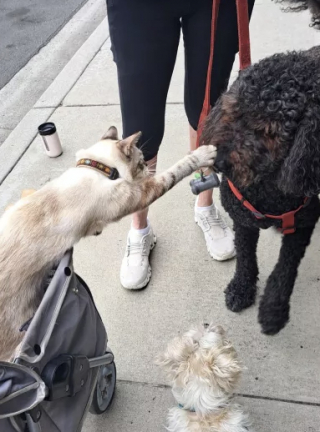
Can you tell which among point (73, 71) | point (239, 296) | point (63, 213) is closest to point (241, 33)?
point (63, 213)

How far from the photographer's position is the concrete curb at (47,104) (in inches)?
161

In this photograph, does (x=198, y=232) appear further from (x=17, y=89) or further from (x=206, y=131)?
(x=17, y=89)

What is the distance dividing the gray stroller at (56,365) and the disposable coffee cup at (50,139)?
7.79 feet

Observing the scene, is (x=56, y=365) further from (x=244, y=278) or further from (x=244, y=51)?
(x=244, y=51)

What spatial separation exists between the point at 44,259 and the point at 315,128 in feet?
3.61

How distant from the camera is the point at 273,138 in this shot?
1800mm

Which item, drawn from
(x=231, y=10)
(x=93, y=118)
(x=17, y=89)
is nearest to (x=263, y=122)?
(x=231, y=10)

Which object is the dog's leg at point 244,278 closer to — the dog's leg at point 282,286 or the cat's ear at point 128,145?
the dog's leg at point 282,286

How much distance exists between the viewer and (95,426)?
2.23 m

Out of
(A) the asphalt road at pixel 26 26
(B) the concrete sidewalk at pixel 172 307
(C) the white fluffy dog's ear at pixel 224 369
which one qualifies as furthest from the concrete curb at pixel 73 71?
(C) the white fluffy dog's ear at pixel 224 369

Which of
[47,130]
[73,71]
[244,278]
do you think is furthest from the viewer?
[73,71]

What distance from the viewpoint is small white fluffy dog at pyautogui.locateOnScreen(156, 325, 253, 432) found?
1812 millimetres

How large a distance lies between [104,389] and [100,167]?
106 centimetres

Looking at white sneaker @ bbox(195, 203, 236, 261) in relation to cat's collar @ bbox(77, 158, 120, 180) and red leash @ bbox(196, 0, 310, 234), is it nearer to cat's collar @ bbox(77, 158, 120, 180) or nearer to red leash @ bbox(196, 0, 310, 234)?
red leash @ bbox(196, 0, 310, 234)
